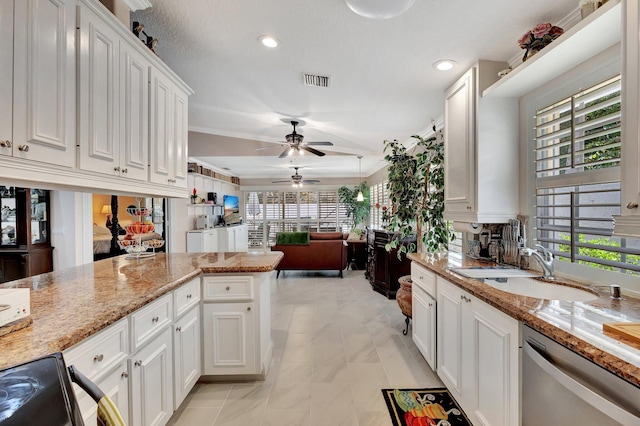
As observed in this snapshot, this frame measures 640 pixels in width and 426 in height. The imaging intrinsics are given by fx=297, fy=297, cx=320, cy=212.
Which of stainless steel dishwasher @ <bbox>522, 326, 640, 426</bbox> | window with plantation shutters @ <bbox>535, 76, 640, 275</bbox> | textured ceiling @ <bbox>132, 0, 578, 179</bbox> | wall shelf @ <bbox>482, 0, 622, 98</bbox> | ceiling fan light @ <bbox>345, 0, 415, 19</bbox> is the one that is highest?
textured ceiling @ <bbox>132, 0, 578, 179</bbox>

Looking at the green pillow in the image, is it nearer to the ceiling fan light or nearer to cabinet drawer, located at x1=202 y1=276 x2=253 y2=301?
cabinet drawer, located at x1=202 y1=276 x2=253 y2=301

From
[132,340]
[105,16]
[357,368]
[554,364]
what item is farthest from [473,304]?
[105,16]

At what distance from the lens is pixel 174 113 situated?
2.33m

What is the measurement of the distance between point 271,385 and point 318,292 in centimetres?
246

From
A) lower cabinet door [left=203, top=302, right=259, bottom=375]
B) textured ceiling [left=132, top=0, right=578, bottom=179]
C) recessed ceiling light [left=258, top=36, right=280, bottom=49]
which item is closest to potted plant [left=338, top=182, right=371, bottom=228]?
textured ceiling [left=132, top=0, right=578, bottom=179]

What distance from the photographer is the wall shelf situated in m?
1.30

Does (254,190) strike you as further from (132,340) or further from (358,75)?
(132,340)

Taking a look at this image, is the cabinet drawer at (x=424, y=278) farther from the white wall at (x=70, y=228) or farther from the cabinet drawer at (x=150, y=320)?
the white wall at (x=70, y=228)

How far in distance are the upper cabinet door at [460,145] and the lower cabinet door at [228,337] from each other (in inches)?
72.8

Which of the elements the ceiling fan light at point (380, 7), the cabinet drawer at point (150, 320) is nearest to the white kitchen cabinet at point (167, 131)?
the cabinet drawer at point (150, 320)

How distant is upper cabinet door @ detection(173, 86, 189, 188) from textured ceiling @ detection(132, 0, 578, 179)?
0.37m

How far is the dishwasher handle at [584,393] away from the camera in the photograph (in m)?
0.84

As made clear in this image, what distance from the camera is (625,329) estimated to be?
99cm

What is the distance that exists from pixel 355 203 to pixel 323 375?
6.80 metres
